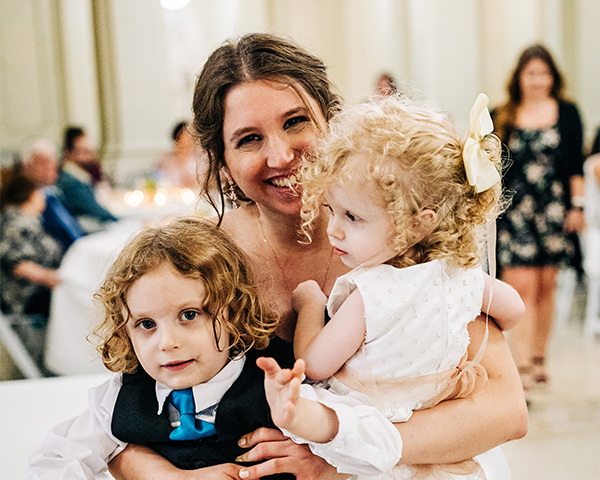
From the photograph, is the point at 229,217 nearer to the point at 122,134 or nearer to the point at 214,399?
the point at 214,399

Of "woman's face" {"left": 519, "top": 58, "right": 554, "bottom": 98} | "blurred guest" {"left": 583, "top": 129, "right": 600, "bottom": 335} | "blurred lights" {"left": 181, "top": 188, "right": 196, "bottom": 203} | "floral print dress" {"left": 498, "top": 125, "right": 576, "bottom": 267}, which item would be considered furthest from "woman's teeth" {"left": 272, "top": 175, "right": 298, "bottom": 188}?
"blurred lights" {"left": 181, "top": 188, "right": 196, "bottom": 203}

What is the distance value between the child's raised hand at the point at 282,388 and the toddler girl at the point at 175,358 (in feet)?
0.62

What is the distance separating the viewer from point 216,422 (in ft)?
3.48

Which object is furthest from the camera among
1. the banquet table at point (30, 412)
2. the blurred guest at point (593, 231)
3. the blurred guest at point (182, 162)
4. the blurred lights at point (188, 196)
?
the blurred guest at point (182, 162)

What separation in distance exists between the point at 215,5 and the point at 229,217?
924 centimetres

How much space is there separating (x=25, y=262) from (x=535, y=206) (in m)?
3.04

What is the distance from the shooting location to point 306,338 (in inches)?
42.6

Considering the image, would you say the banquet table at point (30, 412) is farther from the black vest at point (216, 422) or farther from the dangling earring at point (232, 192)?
the dangling earring at point (232, 192)

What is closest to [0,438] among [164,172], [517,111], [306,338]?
[306,338]

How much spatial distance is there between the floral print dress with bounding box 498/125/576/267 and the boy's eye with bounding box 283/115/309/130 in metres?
2.39

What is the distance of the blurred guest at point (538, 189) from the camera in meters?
3.41

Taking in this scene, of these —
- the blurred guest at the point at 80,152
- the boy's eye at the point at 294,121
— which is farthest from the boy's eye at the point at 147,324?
the blurred guest at the point at 80,152

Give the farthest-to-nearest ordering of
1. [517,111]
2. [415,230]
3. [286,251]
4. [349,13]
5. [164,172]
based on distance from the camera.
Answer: [349,13] < [164,172] < [517,111] < [286,251] < [415,230]

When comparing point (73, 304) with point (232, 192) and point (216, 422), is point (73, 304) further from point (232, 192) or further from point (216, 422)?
point (216, 422)
